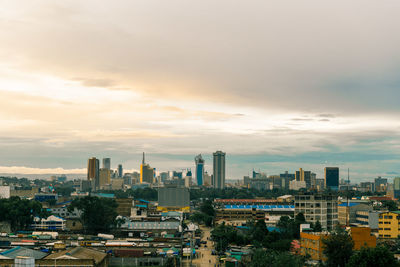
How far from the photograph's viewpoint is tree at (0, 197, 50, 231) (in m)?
84.2

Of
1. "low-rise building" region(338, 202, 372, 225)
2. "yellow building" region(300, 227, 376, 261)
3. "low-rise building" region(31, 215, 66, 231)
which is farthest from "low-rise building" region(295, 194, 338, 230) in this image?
"low-rise building" region(31, 215, 66, 231)

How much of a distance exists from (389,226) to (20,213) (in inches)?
2260

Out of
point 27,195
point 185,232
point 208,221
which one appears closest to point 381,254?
point 185,232

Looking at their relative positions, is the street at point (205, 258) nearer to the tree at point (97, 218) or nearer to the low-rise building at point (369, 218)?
the tree at point (97, 218)

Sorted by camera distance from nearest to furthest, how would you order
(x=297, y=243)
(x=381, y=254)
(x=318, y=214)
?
1. (x=381, y=254)
2. (x=297, y=243)
3. (x=318, y=214)

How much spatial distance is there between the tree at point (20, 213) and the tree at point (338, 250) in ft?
181

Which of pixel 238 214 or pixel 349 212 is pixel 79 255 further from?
pixel 238 214

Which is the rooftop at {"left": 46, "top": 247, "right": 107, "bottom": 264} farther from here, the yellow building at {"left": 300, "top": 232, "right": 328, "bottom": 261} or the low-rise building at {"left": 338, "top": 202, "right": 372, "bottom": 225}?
the low-rise building at {"left": 338, "top": 202, "right": 372, "bottom": 225}

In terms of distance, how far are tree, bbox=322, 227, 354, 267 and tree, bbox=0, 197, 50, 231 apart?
181ft

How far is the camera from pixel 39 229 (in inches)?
3452

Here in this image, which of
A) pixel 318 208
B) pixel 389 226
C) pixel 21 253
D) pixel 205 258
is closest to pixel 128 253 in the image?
pixel 205 258

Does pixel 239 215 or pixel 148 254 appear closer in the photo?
pixel 148 254

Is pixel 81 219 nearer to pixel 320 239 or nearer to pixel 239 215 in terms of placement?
pixel 239 215

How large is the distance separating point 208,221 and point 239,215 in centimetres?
858
